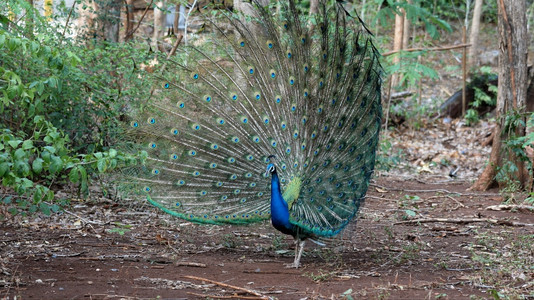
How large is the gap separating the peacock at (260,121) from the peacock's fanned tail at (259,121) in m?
0.01

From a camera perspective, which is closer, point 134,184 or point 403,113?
point 134,184

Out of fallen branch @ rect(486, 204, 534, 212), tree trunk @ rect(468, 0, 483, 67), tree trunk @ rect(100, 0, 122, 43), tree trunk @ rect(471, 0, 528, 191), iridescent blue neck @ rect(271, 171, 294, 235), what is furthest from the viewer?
tree trunk @ rect(468, 0, 483, 67)

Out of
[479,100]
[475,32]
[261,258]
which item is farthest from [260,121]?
[475,32]

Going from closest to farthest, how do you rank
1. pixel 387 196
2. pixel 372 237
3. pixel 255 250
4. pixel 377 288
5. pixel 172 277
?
1. pixel 377 288
2. pixel 172 277
3. pixel 255 250
4. pixel 372 237
5. pixel 387 196

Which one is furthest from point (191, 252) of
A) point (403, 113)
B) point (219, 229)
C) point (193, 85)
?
point (403, 113)

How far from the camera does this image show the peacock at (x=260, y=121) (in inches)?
247

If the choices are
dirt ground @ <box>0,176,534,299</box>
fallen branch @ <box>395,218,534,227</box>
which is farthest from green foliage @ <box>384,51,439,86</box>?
fallen branch @ <box>395,218,534,227</box>

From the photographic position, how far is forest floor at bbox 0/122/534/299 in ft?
17.0

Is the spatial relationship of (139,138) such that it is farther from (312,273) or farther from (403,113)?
(403,113)

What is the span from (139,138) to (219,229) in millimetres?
2062

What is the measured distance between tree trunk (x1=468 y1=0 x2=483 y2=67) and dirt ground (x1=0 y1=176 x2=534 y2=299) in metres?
11.1

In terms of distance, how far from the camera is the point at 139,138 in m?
6.37

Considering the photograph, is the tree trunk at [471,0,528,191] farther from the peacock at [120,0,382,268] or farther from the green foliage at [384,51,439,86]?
the peacock at [120,0,382,268]

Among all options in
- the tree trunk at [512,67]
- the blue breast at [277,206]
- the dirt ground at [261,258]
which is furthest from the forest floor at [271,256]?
the tree trunk at [512,67]
